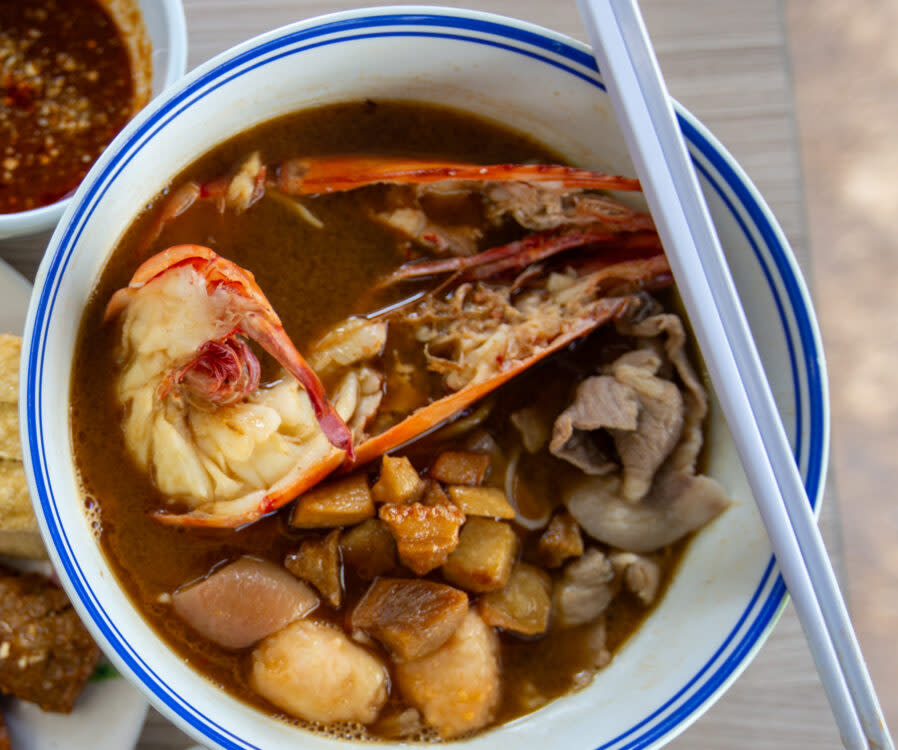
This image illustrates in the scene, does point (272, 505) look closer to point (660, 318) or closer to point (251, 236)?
point (251, 236)

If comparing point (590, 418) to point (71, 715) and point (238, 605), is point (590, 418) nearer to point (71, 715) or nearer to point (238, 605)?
point (238, 605)

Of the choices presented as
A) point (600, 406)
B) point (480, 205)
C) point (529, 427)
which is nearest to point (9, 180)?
point (480, 205)

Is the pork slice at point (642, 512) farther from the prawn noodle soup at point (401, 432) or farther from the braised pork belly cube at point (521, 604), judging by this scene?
the braised pork belly cube at point (521, 604)

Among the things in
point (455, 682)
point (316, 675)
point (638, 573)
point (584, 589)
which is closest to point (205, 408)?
point (316, 675)

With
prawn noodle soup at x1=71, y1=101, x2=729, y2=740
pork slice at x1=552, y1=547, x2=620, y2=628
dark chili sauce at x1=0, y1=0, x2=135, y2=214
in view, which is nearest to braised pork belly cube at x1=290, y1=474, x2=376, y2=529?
prawn noodle soup at x1=71, y1=101, x2=729, y2=740

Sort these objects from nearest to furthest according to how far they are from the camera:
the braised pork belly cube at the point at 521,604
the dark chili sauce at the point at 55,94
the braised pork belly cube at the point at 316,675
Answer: the braised pork belly cube at the point at 316,675
the braised pork belly cube at the point at 521,604
the dark chili sauce at the point at 55,94

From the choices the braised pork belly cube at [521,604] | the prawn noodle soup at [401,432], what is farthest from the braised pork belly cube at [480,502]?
the braised pork belly cube at [521,604]
